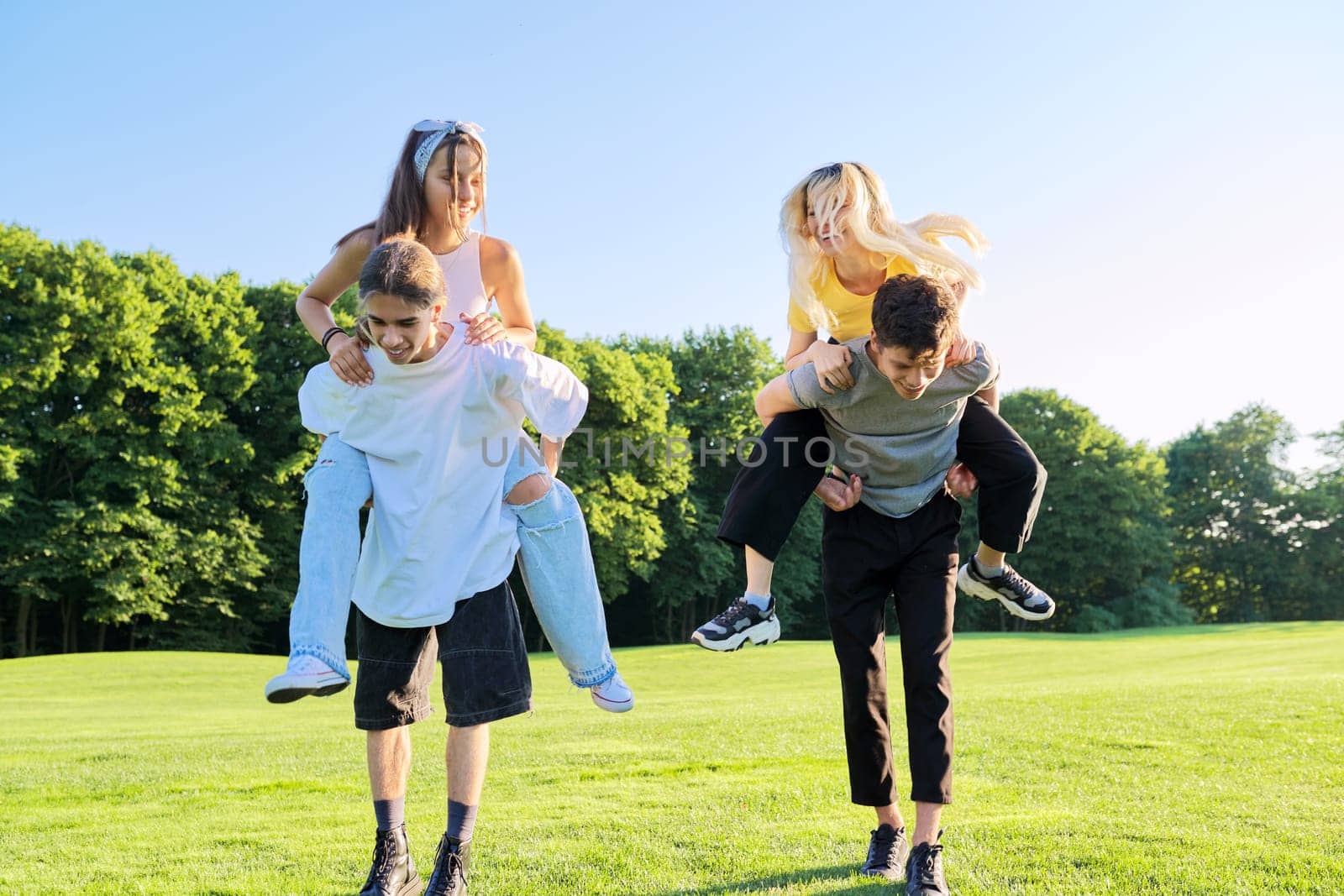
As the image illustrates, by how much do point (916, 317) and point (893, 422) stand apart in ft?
1.74

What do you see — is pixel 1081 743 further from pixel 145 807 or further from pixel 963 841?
pixel 145 807

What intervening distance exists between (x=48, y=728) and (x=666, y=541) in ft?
81.3

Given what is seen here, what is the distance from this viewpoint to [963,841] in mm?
4273

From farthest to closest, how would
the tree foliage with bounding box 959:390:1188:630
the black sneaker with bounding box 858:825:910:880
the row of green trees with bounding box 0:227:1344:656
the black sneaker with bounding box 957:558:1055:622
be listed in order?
the tree foliage with bounding box 959:390:1188:630 < the row of green trees with bounding box 0:227:1344:656 < the black sneaker with bounding box 957:558:1055:622 < the black sneaker with bounding box 858:825:910:880

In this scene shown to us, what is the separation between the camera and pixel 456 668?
11.8ft

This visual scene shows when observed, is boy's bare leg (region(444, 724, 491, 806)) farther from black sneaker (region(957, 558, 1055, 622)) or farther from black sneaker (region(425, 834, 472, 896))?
black sneaker (region(957, 558, 1055, 622))

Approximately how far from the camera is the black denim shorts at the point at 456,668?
3.58 meters

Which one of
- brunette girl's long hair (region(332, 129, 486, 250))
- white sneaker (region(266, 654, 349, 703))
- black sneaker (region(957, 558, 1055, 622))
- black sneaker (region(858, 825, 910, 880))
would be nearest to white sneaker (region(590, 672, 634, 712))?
white sneaker (region(266, 654, 349, 703))

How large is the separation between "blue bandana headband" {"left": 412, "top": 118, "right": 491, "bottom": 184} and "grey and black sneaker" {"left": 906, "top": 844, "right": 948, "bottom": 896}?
3020mm

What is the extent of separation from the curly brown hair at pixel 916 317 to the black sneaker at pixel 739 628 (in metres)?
1.11

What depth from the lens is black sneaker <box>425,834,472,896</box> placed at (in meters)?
3.51

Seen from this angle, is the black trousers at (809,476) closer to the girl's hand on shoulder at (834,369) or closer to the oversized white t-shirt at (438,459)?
the girl's hand on shoulder at (834,369)

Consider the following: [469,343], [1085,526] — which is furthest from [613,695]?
[1085,526]

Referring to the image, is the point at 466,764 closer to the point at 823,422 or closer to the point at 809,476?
the point at 809,476
